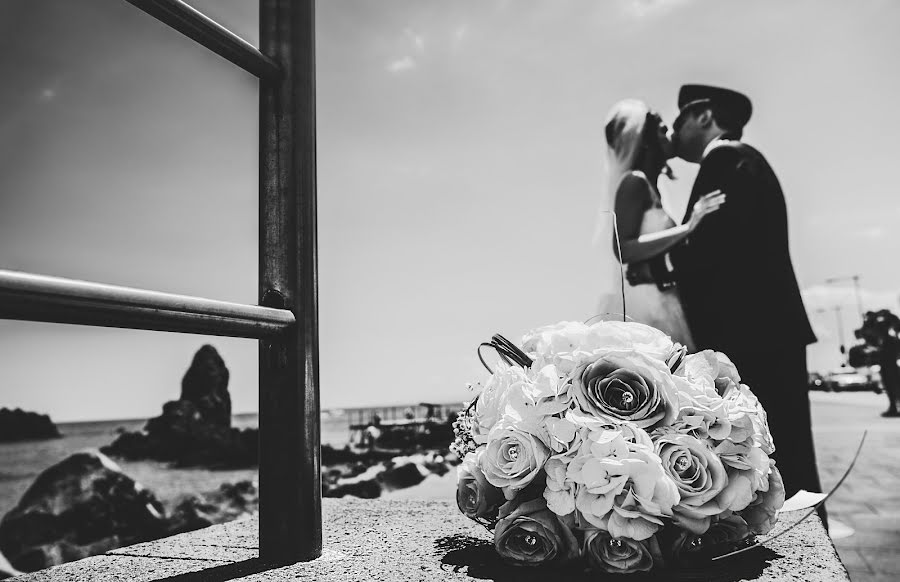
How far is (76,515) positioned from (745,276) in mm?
5505

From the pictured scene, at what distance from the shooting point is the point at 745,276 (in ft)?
8.51

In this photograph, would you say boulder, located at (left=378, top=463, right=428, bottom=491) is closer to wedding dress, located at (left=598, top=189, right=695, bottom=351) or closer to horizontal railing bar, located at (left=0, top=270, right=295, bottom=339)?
wedding dress, located at (left=598, top=189, right=695, bottom=351)

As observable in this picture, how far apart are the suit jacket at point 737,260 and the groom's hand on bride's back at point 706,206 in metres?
0.02

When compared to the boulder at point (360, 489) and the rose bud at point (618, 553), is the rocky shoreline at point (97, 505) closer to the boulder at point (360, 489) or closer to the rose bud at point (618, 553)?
the boulder at point (360, 489)

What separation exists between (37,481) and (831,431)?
267 inches

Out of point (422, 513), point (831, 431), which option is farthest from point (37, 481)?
point (831, 431)

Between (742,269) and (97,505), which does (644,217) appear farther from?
(97,505)

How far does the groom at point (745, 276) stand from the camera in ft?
8.09

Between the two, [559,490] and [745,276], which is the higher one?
[745,276]

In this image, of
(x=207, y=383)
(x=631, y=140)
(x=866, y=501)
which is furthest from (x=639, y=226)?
(x=207, y=383)

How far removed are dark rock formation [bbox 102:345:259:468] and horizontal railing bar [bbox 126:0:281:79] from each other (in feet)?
58.0

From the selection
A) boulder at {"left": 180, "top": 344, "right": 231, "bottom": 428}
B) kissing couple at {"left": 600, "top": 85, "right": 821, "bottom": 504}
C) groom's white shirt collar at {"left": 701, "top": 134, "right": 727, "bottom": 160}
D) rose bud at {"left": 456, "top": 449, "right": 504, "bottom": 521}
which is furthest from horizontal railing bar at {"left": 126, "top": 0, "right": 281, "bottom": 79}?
boulder at {"left": 180, "top": 344, "right": 231, "bottom": 428}

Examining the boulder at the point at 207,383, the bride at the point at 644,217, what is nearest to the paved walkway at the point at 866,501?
the bride at the point at 644,217

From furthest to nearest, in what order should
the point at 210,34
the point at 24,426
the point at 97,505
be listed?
the point at 24,426 < the point at 97,505 < the point at 210,34
